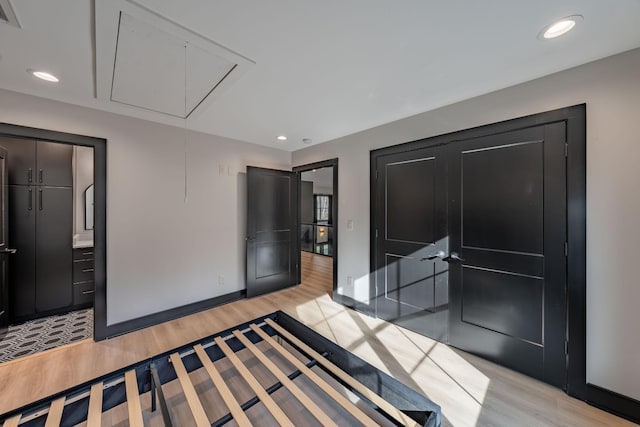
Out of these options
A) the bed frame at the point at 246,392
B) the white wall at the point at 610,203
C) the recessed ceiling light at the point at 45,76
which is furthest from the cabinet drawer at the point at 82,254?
the white wall at the point at 610,203

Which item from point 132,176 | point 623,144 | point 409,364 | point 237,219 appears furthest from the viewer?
point 237,219

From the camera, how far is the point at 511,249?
197 centimetres

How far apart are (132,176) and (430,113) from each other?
332 centimetres

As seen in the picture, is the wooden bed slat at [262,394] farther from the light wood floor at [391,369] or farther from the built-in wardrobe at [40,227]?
the built-in wardrobe at [40,227]

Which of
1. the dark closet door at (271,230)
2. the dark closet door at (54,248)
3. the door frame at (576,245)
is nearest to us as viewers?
the door frame at (576,245)

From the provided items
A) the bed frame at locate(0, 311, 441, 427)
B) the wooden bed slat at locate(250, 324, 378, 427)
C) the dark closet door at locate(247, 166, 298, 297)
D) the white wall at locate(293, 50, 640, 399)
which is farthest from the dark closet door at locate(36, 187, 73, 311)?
the white wall at locate(293, 50, 640, 399)

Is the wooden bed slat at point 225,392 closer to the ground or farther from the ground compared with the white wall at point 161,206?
closer to the ground

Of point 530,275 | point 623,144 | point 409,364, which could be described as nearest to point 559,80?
point 623,144

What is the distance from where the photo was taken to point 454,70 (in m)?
1.76

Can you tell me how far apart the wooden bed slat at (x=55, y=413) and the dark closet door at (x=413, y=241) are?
2.65 meters

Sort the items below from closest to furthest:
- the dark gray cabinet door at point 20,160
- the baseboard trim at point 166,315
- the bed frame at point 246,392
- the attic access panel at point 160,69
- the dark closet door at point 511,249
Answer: the bed frame at point 246,392, the attic access panel at point 160,69, the dark closet door at point 511,249, the baseboard trim at point 166,315, the dark gray cabinet door at point 20,160

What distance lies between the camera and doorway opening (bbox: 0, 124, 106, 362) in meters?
2.41

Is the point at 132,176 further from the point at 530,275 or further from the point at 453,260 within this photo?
the point at 530,275

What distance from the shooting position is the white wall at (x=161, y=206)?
2.41 m
